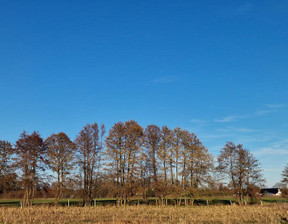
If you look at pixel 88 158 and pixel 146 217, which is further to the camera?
pixel 88 158

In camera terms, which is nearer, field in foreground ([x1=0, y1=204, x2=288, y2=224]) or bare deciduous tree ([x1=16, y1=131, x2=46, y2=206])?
field in foreground ([x1=0, y1=204, x2=288, y2=224])

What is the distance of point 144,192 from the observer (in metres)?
48.2

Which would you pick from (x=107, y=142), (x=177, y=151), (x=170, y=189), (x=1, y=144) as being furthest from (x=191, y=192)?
(x=1, y=144)

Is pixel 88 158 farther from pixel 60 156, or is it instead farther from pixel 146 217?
pixel 146 217

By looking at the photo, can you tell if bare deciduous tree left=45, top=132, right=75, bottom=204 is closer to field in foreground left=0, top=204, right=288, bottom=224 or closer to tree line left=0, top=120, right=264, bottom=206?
tree line left=0, top=120, right=264, bottom=206

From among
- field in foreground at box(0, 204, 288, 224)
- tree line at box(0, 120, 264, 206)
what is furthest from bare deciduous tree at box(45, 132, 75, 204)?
field in foreground at box(0, 204, 288, 224)

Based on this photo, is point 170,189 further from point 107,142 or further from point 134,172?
point 107,142

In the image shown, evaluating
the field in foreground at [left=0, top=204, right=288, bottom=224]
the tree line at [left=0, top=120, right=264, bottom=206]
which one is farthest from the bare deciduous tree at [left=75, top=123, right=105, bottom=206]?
the field in foreground at [left=0, top=204, right=288, bottom=224]

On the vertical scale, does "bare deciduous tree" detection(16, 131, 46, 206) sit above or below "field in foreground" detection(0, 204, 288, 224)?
above

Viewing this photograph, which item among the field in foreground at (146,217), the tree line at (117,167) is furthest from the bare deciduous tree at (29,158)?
the field in foreground at (146,217)

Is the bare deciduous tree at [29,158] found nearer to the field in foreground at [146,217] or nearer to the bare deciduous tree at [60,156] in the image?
the bare deciduous tree at [60,156]

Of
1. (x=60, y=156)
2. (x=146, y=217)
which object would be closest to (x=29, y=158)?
(x=60, y=156)

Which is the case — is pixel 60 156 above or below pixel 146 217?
above

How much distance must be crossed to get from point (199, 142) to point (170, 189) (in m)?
10.3
